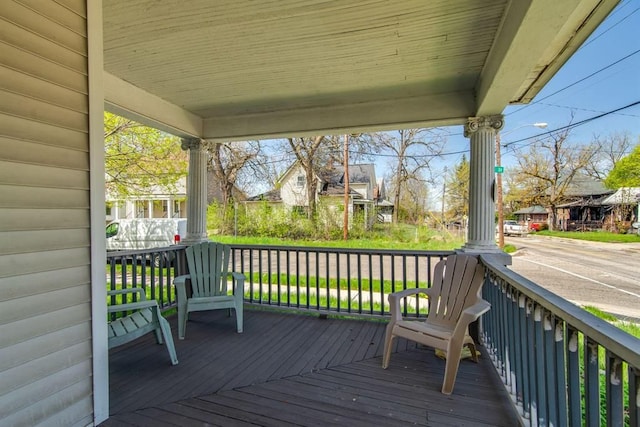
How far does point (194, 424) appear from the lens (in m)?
1.68

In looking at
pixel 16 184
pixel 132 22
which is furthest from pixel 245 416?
pixel 132 22

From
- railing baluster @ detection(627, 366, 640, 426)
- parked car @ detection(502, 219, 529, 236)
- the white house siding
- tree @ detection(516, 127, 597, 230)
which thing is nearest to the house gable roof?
parked car @ detection(502, 219, 529, 236)

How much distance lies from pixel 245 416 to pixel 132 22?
2.67 m

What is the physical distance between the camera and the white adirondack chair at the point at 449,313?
2.01 metres

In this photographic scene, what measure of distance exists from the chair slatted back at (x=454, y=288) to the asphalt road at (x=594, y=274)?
4077 millimetres

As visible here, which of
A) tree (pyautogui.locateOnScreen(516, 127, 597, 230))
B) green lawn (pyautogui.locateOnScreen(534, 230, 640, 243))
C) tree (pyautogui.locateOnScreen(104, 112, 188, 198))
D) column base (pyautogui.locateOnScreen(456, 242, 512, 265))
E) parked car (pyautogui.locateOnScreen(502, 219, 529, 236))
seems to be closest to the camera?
column base (pyautogui.locateOnScreen(456, 242, 512, 265))

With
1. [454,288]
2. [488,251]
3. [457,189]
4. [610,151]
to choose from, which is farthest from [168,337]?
[457,189]

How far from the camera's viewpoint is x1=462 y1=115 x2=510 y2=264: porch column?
117 inches

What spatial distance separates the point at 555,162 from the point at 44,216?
18228 millimetres

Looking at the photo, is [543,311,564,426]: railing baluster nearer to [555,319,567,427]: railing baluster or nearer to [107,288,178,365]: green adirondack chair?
[555,319,567,427]: railing baluster

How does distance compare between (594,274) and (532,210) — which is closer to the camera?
(594,274)

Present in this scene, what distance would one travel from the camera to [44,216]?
4.56 feet

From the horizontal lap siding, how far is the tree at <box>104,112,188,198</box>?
5485mm

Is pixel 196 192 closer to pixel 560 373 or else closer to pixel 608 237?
pixel 560 373
